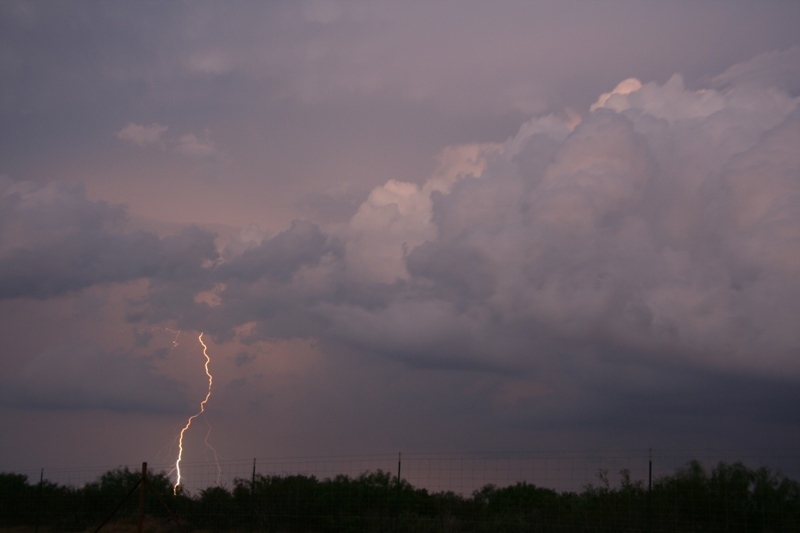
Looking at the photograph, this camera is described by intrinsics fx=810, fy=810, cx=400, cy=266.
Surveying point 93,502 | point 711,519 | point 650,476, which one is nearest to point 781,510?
point 711,519

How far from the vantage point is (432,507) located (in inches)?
755

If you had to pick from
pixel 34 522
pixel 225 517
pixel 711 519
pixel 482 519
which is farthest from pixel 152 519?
pixel 711 519

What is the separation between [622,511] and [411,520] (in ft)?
15.9

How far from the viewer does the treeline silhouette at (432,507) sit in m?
14.3

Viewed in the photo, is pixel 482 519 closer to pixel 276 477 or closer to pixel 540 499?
pixel 540 499

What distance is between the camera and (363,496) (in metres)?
20.9

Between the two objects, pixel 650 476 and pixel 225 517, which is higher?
pixel 650 476

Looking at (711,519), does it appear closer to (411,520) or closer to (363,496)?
(411,520)

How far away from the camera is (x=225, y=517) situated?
21.4 metres

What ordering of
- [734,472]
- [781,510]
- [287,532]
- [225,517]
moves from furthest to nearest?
[225,517]
[287,532]
[734,472]
[781,510]

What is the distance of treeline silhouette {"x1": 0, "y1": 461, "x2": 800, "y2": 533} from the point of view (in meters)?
14.3

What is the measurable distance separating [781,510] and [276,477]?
1345 cm

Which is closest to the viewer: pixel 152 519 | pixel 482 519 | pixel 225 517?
pixel 482 519

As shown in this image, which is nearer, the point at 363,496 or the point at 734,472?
the point at 734,472
